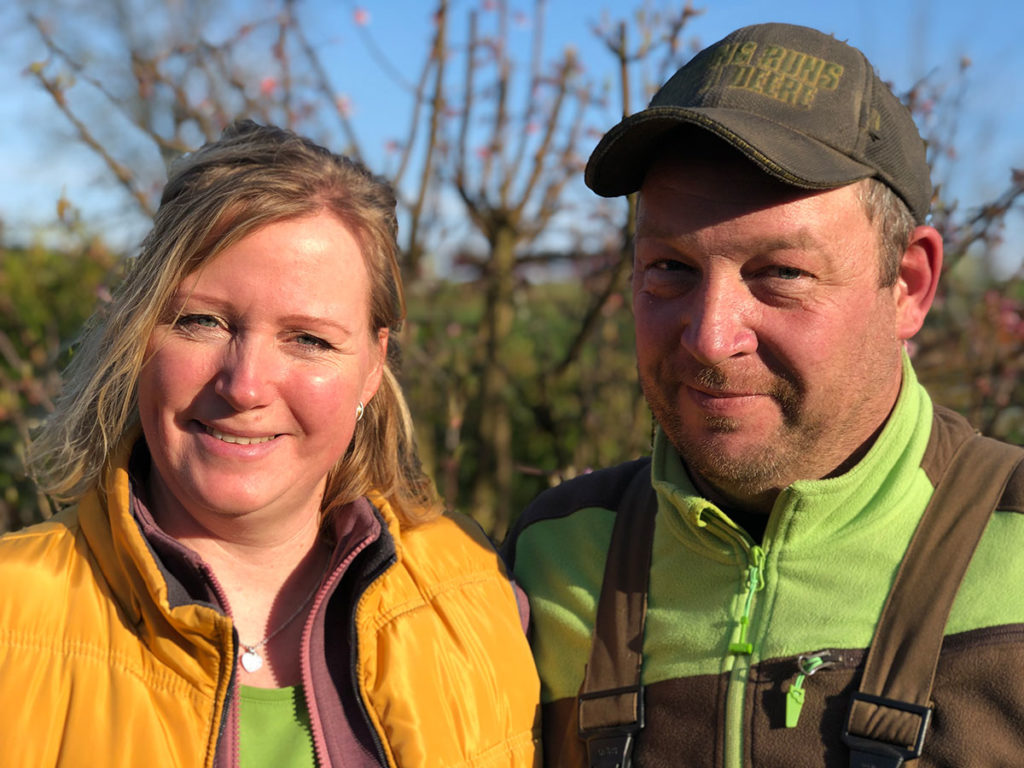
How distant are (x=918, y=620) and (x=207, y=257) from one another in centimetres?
151

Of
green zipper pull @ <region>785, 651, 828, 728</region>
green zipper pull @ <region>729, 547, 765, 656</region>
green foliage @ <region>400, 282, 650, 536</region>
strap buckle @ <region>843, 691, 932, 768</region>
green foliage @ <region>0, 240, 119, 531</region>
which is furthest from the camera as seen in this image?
green foliage @ <region>0, 240, 119, 531</region>

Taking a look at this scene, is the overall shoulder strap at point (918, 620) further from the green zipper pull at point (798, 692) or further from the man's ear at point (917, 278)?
the man's ear at point (917, 278)

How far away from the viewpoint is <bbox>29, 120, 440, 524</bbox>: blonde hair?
7.06 feet

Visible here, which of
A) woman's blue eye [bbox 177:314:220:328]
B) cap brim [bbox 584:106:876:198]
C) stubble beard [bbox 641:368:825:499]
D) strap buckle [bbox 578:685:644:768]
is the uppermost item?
cap brim [bbox 584:106:876:198]

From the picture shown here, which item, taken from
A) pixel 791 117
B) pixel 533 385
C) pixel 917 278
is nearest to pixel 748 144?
pixel 791 117

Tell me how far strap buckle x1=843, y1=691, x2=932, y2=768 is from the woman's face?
1.17 meters

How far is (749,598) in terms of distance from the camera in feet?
6.79

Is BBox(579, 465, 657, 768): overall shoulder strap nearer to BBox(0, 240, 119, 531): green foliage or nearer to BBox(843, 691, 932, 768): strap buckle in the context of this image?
BBox(843, 691, 932, 768): strap buckle

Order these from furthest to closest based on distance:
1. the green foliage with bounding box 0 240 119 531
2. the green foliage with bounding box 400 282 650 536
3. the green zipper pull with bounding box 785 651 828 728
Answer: the green foliage with bounding box 0 240 119 531
the green foliage with bounding box 400 282 650 536
the green zipper pull with bounding box 785 651 828 728

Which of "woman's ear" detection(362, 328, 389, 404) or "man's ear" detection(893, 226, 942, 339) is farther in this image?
"woman's ear" detection(362, 328, 389, 404)

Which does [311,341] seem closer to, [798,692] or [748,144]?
[748,144]

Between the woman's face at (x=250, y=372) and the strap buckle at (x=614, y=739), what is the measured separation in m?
0.80

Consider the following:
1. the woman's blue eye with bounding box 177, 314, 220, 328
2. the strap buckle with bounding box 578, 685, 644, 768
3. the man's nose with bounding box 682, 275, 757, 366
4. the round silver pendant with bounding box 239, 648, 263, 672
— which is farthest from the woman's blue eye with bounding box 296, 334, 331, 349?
the strap buckle with bounding box 578, 685, 644, 768

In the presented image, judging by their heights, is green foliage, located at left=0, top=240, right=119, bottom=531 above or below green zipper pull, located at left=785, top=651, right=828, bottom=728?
above
